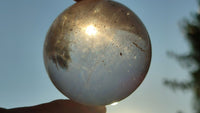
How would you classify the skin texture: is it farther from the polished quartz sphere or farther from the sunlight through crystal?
the sunlight through crystal

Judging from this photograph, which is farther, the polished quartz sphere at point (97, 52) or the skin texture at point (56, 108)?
the skin texture at point (56, 108)

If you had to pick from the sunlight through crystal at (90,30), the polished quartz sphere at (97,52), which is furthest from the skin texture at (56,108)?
the sunlight through crystal at (90,30)

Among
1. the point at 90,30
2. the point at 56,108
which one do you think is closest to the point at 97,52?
the point at 90,30

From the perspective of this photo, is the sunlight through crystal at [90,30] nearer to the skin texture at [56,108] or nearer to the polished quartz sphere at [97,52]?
the polished quartz sphere at [97,52]

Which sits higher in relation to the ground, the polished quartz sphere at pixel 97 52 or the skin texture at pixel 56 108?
the polished quartz sphere at pixel 97 52

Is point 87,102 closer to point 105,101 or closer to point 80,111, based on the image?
point 105,101

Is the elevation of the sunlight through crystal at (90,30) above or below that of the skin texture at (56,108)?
above

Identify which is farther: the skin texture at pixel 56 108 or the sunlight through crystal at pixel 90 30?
the skin texture at pixel 56 108

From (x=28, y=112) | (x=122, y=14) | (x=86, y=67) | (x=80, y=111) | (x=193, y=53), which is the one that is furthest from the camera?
(x=193, y=53)

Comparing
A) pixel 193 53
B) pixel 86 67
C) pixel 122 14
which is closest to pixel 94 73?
pixel 86 67
